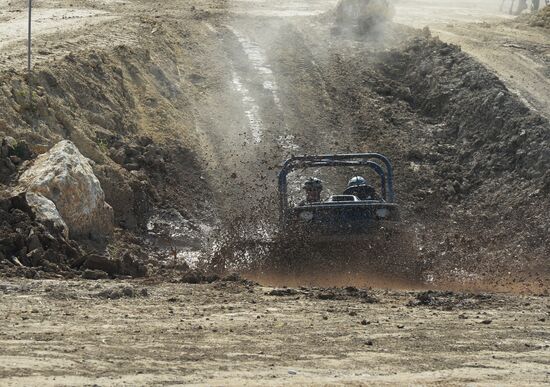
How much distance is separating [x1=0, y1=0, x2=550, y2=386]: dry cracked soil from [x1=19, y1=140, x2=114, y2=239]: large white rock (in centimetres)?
31

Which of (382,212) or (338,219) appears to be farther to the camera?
(382,212)

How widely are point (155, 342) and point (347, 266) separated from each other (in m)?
8.56

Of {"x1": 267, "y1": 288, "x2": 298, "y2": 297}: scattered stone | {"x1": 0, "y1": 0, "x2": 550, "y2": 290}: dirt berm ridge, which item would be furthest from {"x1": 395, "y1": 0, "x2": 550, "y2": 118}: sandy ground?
{"x1": 267, "y1": 288, "x2": 298, "y2": 297}: scattered stone

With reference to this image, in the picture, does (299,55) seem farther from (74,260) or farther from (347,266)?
(74,260)

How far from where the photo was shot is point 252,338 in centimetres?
1018

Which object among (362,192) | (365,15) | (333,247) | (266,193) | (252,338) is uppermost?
(252,338)

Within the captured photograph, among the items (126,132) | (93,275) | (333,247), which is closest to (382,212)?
(333,247)

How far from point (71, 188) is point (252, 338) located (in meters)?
6.83

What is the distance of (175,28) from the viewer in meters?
31.7

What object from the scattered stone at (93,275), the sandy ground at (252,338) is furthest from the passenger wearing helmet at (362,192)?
the scattered stone at (93,275)

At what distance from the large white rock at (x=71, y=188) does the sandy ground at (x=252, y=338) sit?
3.15 meters

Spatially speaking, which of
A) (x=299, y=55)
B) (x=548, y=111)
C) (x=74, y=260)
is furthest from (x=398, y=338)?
(x=299, y=55)

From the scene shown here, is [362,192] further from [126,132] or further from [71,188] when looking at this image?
[71,188]

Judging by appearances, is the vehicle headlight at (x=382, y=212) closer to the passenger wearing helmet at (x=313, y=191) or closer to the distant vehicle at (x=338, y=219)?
the distant vehicle at (x=338, y=219)
